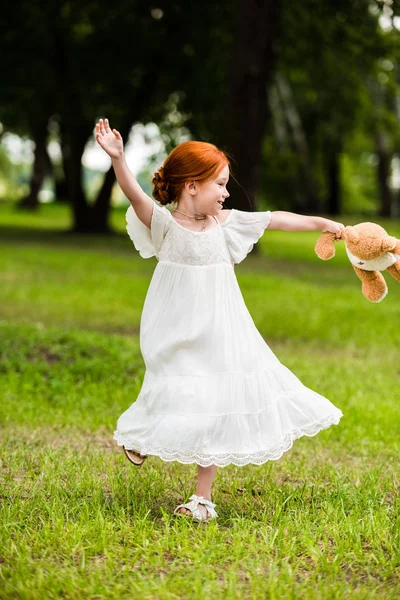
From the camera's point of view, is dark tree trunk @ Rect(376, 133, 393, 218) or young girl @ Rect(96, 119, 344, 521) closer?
young girl @ Rect(96, 119, 344, 521)

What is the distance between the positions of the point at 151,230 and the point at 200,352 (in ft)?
1.97

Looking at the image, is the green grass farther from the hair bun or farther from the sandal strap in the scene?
the hair bun

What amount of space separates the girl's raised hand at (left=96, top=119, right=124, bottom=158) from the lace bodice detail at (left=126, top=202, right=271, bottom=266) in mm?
329

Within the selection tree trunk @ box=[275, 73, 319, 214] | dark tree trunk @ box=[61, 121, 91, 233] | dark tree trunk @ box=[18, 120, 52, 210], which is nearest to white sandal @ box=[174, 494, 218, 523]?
dark tree trunk @ box=[61, 121, 91, 233]

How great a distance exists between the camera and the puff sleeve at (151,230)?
4125 millimetres

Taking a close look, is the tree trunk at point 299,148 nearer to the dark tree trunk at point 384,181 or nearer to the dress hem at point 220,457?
the dark tree trunk at point 384,181

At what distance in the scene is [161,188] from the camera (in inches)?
168

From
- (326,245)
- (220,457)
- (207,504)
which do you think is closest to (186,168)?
(326,245)

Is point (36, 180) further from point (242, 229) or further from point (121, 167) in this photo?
point (121, 167)

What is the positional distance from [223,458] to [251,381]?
0.36 m

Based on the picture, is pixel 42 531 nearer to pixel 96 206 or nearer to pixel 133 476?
pixel 133 476

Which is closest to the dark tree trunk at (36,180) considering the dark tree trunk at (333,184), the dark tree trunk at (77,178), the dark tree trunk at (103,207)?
the dark tree trunk at (77,178)

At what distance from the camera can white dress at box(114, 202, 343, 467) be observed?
390 cm

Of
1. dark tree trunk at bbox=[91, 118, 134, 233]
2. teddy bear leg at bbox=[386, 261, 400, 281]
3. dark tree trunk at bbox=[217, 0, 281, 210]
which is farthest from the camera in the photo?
dark tree trunk at bbox=[91, 118, 134, 233]
